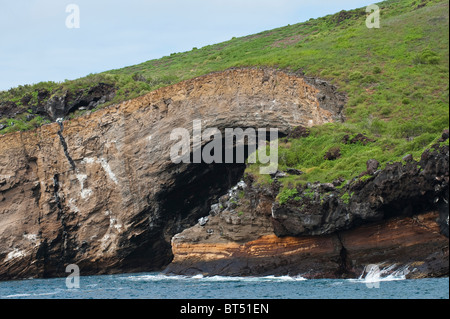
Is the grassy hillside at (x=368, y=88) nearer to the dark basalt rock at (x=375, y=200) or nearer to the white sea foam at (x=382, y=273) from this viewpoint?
the dark basalt rock at (x=375, y=200)

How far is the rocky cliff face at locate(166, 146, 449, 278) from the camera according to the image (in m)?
21.4

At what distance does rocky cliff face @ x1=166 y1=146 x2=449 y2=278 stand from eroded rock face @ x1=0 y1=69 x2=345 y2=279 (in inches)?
281

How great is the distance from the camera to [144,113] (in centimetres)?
3647

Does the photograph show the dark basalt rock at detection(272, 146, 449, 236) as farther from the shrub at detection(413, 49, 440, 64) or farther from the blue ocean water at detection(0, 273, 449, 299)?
the shrub at detection(413, 49, 440, 64)

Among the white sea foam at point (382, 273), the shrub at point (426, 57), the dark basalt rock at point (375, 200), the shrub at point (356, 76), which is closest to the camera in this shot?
the dark basalt rock at point (375, 200)

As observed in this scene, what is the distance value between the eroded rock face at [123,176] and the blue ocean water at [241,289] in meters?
6.58

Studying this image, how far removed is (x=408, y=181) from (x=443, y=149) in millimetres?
1793

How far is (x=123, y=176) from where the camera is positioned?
119 feet

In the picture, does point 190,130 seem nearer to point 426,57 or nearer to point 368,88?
point 368,88

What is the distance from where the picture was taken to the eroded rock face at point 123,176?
35.4 m
